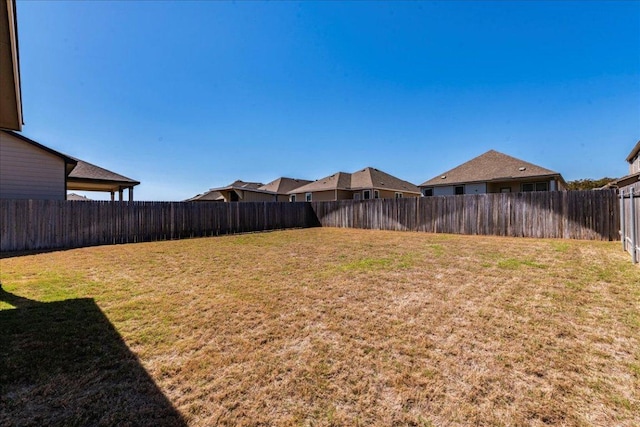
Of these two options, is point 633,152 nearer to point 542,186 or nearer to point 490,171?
point 542,186

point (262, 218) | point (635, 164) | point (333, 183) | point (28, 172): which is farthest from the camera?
point (333, 183)

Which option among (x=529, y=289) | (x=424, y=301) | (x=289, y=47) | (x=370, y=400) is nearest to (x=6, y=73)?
(x=370, y=400)

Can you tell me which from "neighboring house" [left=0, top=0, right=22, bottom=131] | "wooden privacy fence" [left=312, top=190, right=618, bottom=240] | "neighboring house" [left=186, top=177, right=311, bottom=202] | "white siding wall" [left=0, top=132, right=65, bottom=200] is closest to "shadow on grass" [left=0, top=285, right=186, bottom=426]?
"neighboring house" [left=0, top=0, right=22, bottom=131]

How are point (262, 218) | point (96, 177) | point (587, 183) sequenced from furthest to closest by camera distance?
point (587, 183), point (262, 218), point (96, 177)

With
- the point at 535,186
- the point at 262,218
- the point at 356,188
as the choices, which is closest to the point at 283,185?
the point at 356,188

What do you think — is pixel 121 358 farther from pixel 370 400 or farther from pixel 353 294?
pixel 353 294

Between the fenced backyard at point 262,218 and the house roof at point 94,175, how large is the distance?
3440 millimetres

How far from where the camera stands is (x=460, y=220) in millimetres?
12781

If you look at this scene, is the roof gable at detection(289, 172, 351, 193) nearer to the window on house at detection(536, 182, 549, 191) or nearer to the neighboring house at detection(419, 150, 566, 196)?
the neighboring house at detection(419, 150, 566, 196)

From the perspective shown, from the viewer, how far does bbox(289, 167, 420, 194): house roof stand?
25.6 metres

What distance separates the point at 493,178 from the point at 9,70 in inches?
861

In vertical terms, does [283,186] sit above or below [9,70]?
above

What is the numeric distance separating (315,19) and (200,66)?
20.2 feet

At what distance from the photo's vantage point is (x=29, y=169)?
35.6 ft
